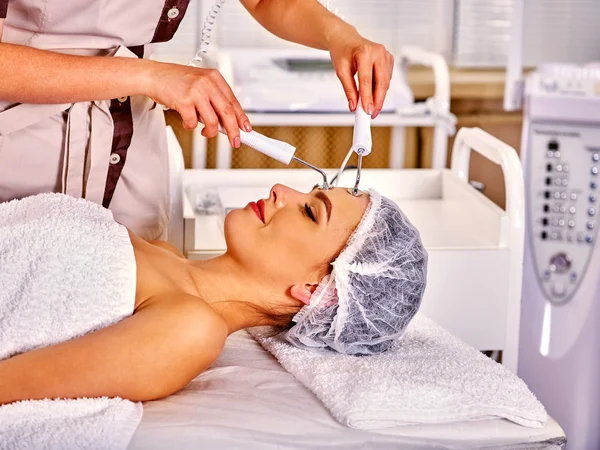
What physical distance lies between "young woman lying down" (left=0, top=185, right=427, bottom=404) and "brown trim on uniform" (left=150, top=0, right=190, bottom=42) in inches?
13.6

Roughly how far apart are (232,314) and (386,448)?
45 cm

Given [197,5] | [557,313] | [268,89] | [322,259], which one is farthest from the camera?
[197,5]

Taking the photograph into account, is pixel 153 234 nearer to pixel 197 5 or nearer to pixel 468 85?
pixel 197 5

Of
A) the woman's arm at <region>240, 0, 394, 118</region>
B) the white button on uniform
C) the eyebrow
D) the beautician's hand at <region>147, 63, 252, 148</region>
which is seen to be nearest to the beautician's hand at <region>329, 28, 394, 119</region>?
the woman's arm at <region>240, 0, 394, 118</region>

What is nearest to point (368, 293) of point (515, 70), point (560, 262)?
point (560, 262)

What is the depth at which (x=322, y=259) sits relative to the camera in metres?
1.67

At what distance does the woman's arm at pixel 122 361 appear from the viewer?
1378mm

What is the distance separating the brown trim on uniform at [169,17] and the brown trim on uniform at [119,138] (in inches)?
5.4

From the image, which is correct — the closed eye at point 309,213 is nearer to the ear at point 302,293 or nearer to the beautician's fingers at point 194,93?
the ear at point 302,293

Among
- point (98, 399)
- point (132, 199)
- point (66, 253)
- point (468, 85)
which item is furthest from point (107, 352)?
point (468, 85)

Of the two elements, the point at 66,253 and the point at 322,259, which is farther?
the point at 322,259

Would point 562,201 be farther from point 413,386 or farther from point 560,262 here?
point 413,386

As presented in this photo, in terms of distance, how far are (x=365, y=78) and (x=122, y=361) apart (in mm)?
647

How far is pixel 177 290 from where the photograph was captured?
1585 millimetres
